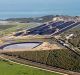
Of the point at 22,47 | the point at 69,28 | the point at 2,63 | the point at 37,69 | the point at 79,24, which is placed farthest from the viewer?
the point at 79,24

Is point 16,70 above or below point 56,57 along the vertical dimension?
below

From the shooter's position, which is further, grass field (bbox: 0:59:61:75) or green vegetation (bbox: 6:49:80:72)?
green vegetation (bbox: 6:49:80:72)

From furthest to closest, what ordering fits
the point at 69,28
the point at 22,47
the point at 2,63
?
the point at 69,28
the point at 22,47
the point at 2,63

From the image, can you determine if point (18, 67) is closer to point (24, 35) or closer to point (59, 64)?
point (59, 64)

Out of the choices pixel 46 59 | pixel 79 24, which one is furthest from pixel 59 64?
pixel 79 24

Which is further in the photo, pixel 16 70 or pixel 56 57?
pixel 56 57

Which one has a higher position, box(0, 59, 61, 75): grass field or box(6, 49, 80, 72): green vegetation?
box(6, 49, 80, 72): green vegetation

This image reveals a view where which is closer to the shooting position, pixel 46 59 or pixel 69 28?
pixel 46 59

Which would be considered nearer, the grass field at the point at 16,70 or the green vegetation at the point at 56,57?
the grass field at the point at 16,70
